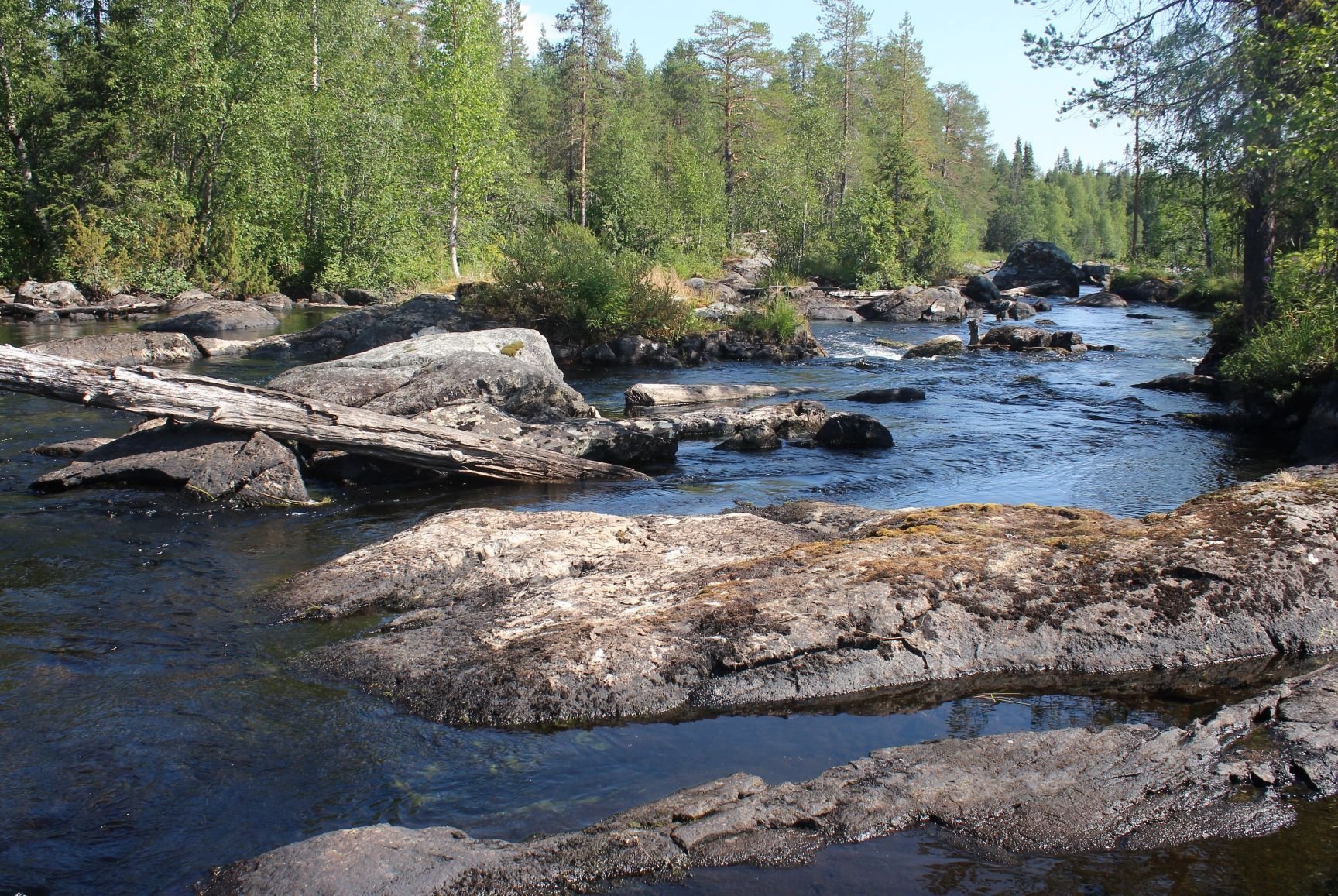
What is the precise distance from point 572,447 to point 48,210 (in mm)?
31700

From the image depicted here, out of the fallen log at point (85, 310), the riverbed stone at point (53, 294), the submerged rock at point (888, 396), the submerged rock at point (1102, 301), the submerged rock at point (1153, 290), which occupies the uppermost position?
the submerged rock at point (1153, 290)

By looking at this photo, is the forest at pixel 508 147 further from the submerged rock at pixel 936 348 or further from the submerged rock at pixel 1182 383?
the submerged rock at pixel 936 348

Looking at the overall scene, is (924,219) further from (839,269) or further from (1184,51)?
(1184,51)

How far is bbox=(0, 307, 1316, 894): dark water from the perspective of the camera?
3.84 m

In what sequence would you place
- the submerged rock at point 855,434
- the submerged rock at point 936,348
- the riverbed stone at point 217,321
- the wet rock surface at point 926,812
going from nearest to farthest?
the wet rock surface at point 926,812, the submerged rock at point 855,434, the submerged rock at point 936,348, the riverbed stone at point 217,321

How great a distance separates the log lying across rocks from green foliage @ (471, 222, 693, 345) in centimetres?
1181

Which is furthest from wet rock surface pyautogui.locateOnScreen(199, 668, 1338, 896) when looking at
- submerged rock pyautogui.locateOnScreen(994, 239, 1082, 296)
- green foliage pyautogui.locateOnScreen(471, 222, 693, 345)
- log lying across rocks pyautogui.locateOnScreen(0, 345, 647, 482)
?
submerged rock pyautogui.locateOnScreen(994, 239, 1082, 296)

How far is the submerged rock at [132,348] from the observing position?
19.4m

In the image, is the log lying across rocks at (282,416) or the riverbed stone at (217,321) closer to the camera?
the log lying across rocks at (282,416)

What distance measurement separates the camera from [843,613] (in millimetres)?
5648

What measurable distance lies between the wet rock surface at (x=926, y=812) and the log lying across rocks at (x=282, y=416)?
733cm

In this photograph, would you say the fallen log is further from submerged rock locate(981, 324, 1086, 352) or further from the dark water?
submerged rock locate(981, 324, 1086, 352)

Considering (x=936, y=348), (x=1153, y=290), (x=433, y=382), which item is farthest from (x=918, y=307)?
(x=433, y=382)

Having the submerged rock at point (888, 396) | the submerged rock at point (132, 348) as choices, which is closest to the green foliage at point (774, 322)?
the submerged rock at point (888, 396)
